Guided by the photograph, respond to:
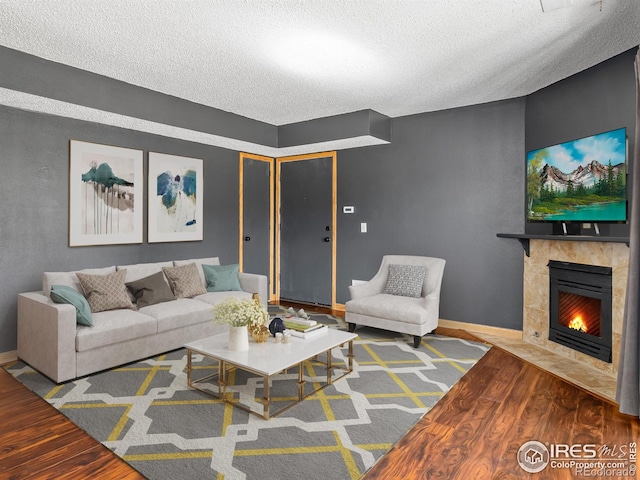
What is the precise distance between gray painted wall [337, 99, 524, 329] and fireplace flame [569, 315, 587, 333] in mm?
660

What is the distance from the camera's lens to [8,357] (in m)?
3.68

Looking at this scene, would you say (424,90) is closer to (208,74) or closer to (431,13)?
(431,13)

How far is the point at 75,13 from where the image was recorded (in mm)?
2666

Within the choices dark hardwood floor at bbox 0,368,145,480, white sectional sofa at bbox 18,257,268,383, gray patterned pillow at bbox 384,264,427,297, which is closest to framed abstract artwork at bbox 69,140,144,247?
white sectional sofa at bbox 18,257,268,383

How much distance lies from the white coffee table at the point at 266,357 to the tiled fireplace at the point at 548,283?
7.23 feet

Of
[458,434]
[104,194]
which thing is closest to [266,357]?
[458,434]

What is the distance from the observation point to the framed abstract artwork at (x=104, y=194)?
13.4 ft

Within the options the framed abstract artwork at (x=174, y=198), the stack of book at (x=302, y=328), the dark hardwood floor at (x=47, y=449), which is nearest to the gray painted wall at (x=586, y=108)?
the stack of book at (x=302, y=328)

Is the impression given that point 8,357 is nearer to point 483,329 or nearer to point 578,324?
point 483,329

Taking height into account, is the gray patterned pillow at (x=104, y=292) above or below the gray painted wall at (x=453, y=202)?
below

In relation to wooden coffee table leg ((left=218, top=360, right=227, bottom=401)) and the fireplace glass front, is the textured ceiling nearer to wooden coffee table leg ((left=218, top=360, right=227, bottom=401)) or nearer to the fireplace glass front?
the fireplace glass front

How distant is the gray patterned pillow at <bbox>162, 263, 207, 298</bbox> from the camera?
14.4 ft

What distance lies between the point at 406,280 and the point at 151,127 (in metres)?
3.35

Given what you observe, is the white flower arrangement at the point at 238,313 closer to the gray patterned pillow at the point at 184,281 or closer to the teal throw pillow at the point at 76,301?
the teal throw pillow at the point at 76,301
